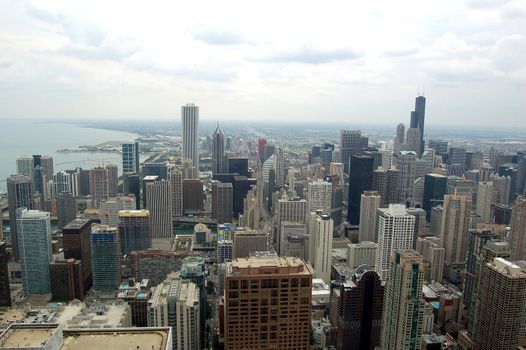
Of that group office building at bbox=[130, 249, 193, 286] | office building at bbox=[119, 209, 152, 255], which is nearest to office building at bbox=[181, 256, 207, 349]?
office building at bbox=[130, 249, 193, 286]

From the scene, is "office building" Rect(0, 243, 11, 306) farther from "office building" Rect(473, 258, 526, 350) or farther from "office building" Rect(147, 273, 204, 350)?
"office building" Rect(473, 258, 526, 350)

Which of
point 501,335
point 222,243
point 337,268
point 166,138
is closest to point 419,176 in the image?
point 337,268

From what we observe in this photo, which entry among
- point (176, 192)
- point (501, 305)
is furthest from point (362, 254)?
point (176, 192)

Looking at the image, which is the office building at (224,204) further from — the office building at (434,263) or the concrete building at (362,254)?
the office building at (434,263)

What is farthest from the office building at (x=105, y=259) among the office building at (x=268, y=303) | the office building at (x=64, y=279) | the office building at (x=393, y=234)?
the office building at (x=393, y=234)

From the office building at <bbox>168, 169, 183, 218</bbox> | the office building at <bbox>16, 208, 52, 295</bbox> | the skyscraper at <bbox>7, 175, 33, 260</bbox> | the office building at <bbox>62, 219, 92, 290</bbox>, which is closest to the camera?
the office building at <bbox>16, 208, 52, 295</bbox>

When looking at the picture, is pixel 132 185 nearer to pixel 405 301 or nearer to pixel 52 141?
pixel 52 141

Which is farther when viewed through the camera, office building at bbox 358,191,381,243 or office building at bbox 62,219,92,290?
office building at bbox 358,191,381,243
